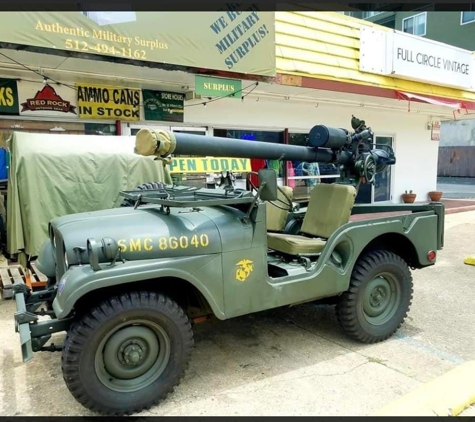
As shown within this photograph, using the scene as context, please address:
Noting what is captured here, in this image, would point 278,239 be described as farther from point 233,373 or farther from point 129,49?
point 129,49

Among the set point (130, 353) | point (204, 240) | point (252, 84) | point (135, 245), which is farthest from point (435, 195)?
point (130, 353)

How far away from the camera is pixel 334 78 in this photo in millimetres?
8523

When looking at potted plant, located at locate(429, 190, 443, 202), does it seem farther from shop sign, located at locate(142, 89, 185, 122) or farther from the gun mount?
the gun mount

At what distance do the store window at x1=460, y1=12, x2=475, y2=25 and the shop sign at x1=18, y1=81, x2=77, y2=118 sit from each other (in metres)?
26.3

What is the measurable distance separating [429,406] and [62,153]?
17.0 feet

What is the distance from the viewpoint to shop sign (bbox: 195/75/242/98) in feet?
22.2

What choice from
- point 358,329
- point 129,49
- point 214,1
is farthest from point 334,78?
point 358,329

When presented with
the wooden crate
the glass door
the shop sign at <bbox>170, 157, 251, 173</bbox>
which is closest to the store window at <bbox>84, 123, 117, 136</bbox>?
the shop sign at <bbox>170, 157, 251, 173</bbox>

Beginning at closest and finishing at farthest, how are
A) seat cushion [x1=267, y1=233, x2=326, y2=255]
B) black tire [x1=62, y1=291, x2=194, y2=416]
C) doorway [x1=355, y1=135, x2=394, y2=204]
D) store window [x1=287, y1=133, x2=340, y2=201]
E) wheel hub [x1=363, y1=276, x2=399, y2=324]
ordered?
black tire [x1=62, y1=291, x2=194, y2=416] → seat cushion [x1=267, y1=233, x2=326, y2=255] → wheel hub [x1=363, y1=276, x2=399, y2=324] → store window [x1=287, y1=133, x2=340, y2=201] → doorway [x1=355, y1=135, x2=394, y2=204]

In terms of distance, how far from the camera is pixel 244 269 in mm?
3180

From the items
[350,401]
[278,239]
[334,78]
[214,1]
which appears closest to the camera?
[350,401]

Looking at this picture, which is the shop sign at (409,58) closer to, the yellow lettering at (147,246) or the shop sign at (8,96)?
the shop sign at (8,96)

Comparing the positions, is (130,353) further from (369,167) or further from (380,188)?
(380,188)

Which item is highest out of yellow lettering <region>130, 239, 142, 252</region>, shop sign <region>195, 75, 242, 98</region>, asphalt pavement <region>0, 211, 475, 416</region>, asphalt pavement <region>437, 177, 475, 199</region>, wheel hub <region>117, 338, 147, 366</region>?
shop sign <region>195, 75, 242, 98</region>
